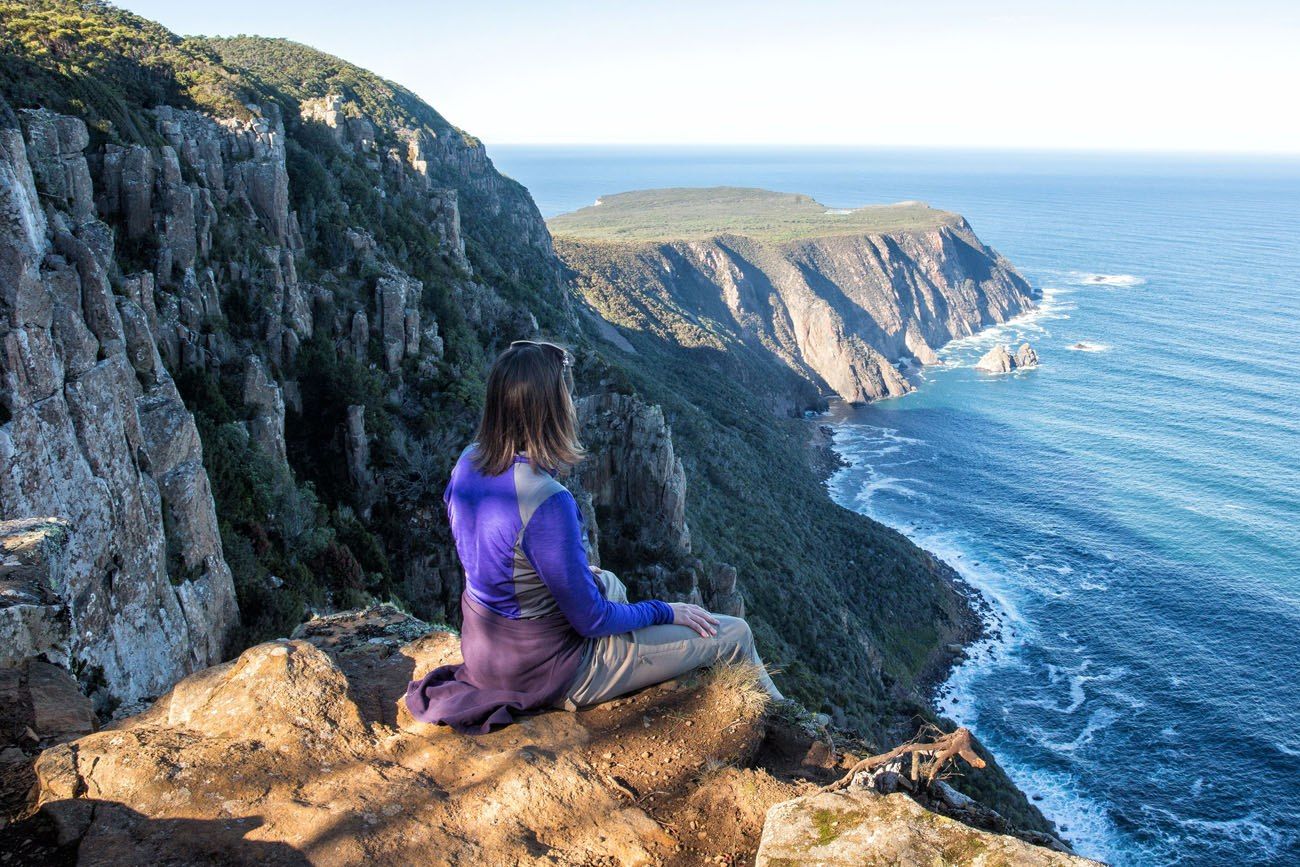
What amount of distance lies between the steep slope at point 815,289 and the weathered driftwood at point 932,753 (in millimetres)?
102936

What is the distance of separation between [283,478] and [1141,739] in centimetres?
5065

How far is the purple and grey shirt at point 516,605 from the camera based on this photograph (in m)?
5.68

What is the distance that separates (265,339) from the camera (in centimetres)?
2805

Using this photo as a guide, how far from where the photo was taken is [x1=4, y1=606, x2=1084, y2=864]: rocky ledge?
4914 millimetres

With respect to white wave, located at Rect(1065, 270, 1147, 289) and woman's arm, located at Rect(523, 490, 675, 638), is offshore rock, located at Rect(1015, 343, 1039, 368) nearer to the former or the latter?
A: white wave, located at Rect(1065, 270, 1147, 289)

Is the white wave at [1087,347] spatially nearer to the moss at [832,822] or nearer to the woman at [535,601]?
the woman at [535,601]

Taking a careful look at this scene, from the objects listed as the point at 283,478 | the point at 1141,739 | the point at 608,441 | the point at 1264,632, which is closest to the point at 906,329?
the point at 1264,632

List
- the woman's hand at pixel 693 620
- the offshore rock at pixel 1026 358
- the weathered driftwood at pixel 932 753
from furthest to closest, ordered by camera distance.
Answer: the offshore rock at pixel 1026 358 < the woman's hand at pixel 693 620 < the weathered driftwood at pixel 932 753

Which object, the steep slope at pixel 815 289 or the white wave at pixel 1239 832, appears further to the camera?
the steep slope at pixel 815 289

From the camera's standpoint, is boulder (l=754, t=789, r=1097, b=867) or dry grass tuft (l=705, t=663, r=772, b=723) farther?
dry grass tuft (l=705, t=663, r=772, b=723)

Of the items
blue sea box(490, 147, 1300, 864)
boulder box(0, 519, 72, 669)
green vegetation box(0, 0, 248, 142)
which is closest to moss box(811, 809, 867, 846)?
boulder box(0, 519, 72, 669)

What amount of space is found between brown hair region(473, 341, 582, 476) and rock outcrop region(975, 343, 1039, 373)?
439ft

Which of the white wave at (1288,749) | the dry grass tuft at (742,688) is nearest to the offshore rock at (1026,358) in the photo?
the white wave at (1288,749)

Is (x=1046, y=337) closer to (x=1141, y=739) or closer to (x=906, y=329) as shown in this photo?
(x=906, y=329)
